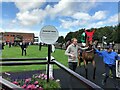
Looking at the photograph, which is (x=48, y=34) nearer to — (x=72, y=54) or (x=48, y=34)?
(x=48, y=34)

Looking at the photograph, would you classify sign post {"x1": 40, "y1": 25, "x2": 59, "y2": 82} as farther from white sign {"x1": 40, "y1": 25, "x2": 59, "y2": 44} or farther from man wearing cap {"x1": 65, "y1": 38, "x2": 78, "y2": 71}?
man wearing cap {"x1": 65, "y1": 38, "x2": 78, "y2": 71}

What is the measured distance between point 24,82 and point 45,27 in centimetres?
120

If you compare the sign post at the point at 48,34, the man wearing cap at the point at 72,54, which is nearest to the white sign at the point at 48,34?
the sign post at the point at 48,34

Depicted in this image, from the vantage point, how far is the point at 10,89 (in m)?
2.17

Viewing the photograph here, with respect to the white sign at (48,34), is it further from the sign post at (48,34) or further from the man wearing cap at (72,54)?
the man wearing cap at (72,54)

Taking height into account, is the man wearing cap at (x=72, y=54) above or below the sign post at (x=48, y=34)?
below

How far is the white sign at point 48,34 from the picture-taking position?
5.43 meters

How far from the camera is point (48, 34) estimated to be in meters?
5.51

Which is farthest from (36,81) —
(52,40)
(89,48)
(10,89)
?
(89,48)

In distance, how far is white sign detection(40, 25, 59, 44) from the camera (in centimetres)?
543

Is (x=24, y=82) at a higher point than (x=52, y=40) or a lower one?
lower

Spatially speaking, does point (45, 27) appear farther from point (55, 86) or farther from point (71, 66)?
point (71, 66)

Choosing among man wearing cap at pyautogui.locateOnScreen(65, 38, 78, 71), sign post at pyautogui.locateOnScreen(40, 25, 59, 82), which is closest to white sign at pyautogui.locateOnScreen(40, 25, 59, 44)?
sign post at pyautogui.locateOnScreen(40, 25, 59, 82)

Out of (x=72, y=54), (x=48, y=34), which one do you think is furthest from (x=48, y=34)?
(x=72, y=54)
